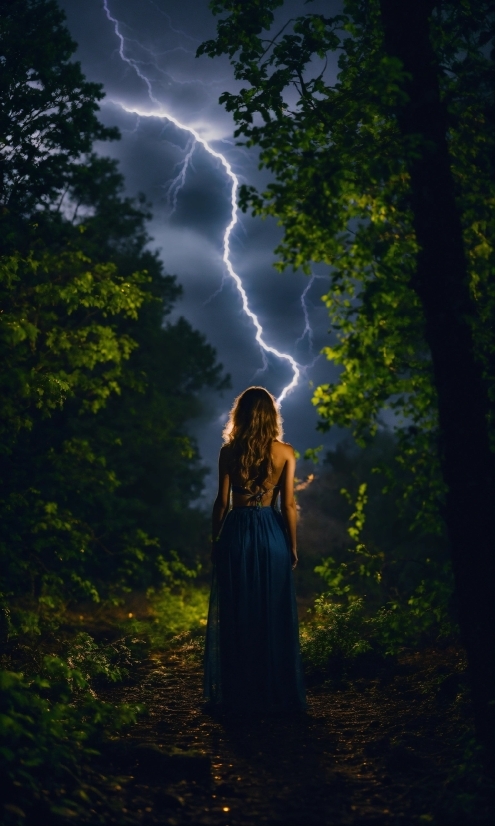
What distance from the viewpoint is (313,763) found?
369 cm

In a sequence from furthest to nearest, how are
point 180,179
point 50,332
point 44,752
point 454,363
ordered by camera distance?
point 180,179 < point 50,332 < point 454,363 < point 44,752

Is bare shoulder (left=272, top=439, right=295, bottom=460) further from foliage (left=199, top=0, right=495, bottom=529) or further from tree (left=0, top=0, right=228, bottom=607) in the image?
tree (left=0, top=0, right=228, bottom=607)

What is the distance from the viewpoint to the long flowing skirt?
15.6 ft

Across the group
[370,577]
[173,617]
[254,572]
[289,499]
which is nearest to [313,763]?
[254,572]

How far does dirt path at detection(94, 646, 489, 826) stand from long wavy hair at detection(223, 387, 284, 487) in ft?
5.90

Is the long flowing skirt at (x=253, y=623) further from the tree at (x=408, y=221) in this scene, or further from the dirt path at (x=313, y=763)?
the tree at (x=408, y=221)

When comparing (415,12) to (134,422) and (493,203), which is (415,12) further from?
(134,422)

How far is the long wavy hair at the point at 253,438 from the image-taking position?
4.93m

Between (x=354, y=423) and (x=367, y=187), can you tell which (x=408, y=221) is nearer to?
(x=367, y=187)

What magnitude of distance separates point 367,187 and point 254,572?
290 centimetres

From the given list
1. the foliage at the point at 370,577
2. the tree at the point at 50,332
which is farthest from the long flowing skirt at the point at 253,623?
the tree at the point at 50,332

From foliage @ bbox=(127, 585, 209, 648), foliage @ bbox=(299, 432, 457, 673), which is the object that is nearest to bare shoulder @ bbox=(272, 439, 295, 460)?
foliage @ bbox=(299, 432, 457, 673)

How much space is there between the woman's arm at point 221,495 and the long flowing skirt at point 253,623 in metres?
0.08

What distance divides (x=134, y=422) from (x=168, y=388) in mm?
4667
